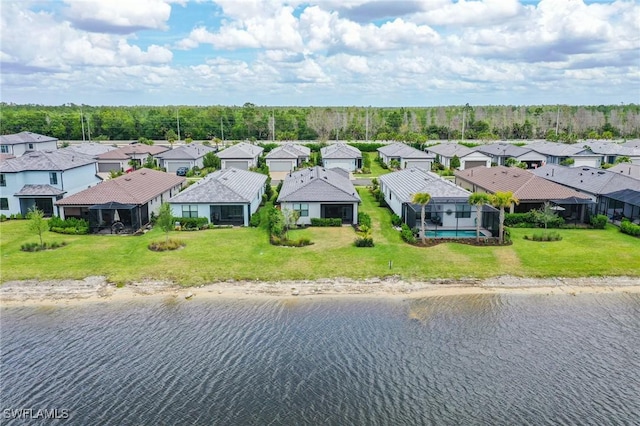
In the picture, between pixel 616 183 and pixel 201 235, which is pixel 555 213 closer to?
pixel 616 183

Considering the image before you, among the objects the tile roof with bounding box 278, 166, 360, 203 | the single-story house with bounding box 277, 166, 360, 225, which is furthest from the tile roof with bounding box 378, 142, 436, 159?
the single-story house with bounding box 277, 166, 360, 225

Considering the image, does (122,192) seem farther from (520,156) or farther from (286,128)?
(286,128)

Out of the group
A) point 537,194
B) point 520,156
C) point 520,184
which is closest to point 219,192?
point 520,184

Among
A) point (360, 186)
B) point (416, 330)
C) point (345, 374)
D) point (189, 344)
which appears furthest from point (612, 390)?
point (360, 186)

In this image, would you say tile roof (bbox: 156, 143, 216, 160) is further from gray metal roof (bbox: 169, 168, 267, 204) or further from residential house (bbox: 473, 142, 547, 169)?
residential house (bbox: 473, 142, 547, 169)

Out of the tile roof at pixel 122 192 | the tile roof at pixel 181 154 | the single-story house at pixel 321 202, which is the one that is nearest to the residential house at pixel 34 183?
the tile roof at pixel 122 192
